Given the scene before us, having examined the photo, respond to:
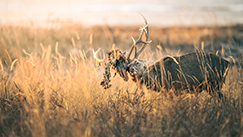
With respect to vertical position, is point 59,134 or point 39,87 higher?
point 39,87

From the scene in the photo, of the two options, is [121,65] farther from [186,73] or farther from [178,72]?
[186,73]

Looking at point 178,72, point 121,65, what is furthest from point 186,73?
point 121,65

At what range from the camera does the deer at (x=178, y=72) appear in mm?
4074

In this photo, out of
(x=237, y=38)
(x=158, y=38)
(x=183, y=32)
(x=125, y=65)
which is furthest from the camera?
(x=183, y=32)

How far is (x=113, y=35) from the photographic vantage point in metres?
14.0

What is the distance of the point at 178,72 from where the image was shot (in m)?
4.20

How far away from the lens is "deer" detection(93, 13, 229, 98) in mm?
4074

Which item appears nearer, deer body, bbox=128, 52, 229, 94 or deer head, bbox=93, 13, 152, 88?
deer head, bbox=93, 13, 152, 88

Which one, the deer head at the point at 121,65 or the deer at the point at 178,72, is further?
the deer at the point at 178,72

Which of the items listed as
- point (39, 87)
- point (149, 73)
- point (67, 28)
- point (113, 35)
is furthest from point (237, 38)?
point (39, 87)

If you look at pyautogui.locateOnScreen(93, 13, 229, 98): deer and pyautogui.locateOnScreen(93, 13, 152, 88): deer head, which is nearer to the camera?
pyautogui.locateOnScreen(93, 13, 152, 88): deer head

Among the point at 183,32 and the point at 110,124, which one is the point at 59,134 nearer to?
the point at 110,124

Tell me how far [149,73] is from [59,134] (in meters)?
1.89

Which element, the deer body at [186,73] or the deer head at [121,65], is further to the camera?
the deer body at [186,73]
